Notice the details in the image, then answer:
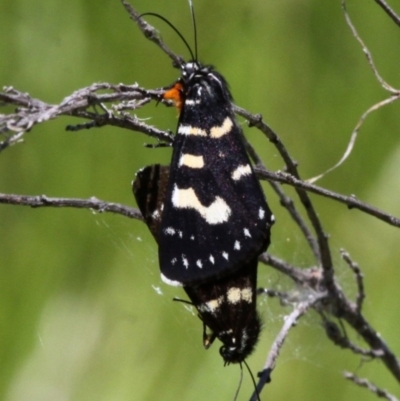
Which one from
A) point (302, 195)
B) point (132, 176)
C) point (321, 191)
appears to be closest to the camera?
point (321, 191)

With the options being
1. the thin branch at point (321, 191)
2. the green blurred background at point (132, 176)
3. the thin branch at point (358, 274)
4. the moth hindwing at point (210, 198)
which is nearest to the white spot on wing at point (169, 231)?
the moth hindwing at point (210, 198)

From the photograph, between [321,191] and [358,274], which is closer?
[321,191]

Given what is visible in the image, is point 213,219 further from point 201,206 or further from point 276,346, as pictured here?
point 276,346

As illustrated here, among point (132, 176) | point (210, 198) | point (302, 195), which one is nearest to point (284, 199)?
point (302, 195)

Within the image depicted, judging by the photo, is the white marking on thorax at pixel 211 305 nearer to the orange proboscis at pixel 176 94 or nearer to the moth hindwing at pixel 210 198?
the moth hindwing at pixel 210 198

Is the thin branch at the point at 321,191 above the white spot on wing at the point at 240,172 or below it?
above

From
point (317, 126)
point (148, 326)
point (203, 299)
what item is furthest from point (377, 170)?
point (203, 299)

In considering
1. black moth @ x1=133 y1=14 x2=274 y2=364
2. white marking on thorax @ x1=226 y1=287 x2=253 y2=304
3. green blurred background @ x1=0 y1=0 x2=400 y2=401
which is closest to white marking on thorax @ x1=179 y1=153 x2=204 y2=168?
black moth @ x1=133 y1=14 x2=274 y2=364
